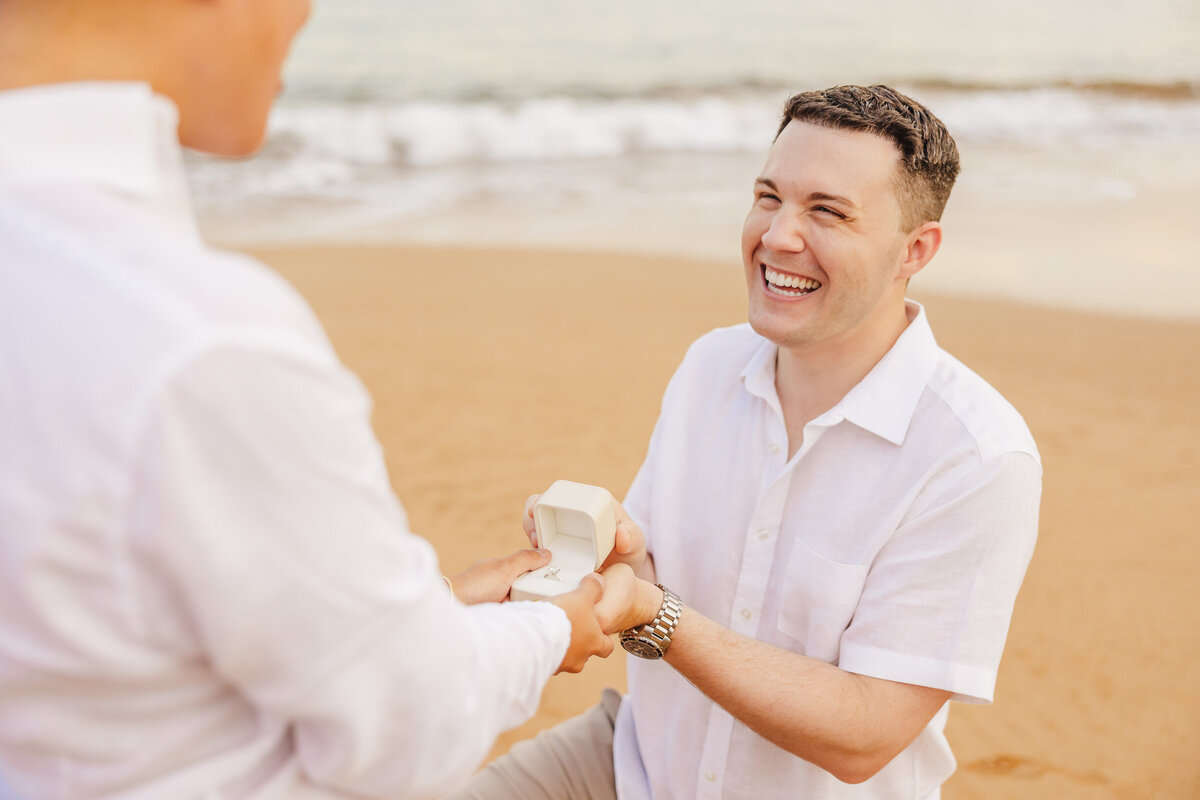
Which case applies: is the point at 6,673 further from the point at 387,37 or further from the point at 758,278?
the point at 387,37

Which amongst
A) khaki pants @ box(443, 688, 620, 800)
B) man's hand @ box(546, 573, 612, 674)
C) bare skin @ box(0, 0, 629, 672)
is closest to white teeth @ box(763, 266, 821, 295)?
man's hand @ box(546, 573, 612, 674)

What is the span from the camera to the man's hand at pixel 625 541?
2320 mm

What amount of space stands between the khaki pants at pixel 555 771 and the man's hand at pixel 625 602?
69cm

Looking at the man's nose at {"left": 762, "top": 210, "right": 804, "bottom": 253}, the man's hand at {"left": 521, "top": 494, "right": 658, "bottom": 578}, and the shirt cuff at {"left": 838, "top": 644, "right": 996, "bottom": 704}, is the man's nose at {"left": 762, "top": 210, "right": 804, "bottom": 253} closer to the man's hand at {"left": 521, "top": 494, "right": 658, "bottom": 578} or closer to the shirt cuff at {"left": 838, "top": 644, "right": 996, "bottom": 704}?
the man's hand at {"left": 521, "top": 494, "right": 658, "bottom": 578}

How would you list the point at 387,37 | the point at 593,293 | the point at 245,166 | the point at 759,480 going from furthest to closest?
the point at 387,37 → the point at 245,166 → the point at 593,293 → the point at 759,480

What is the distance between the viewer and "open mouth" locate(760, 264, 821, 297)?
7.90 feet

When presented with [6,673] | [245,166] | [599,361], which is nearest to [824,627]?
[6,673]

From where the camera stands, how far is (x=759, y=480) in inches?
95.0

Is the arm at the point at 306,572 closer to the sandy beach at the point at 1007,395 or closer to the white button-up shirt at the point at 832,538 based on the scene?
the white button-up shirt at the point at 832,538

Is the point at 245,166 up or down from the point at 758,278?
down

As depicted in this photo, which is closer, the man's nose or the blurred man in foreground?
the blurred man in foreground

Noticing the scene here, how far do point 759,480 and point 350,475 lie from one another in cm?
157

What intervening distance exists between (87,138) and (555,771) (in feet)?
6.69

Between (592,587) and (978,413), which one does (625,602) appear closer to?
(592,587)
